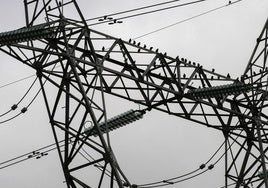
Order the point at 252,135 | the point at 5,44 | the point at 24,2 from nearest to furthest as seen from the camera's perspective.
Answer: the point at 5,44, the point at 24,2, the point at 252,135

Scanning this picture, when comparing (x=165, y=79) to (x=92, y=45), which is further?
(x=165, y=79)

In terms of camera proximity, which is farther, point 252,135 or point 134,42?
point 252,135

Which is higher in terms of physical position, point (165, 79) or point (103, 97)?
point (165, 79)

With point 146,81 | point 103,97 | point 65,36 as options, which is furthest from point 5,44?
point 146,81

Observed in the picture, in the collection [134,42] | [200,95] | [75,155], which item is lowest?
[75,155]

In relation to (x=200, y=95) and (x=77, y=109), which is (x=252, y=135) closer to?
(x=200, y=95)

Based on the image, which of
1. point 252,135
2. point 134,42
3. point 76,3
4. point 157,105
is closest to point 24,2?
point 76,3

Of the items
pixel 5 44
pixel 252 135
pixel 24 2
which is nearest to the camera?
pixel 5 44

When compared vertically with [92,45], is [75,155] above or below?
below

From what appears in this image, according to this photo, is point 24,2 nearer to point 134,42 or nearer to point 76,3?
point 76,3
